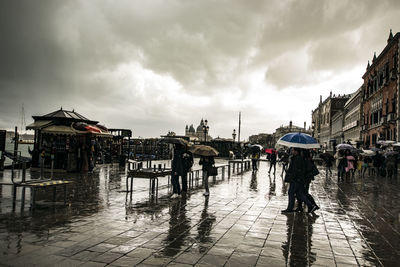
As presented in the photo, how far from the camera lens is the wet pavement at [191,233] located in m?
4.23

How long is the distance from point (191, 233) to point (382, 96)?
36284 mm

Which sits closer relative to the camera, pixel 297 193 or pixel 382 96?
pixel 297 193

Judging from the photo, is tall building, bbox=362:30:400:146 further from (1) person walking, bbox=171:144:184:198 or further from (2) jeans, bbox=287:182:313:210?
(1) person walking, bbox=171:144:184:198

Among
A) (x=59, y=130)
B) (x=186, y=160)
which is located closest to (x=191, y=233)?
(x=186, y=160)

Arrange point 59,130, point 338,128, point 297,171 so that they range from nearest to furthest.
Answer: point 297,171 → point 59,130 → point 338,128

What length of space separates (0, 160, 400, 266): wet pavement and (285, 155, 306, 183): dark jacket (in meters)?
0.89

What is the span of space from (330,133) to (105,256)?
81.2m

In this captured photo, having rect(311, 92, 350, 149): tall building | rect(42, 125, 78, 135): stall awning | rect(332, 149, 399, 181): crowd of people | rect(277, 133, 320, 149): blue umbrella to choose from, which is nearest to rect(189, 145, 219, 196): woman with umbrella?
rect(277, 133, 320, 149): blue umbrella

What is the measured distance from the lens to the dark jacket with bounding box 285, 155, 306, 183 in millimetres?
7629

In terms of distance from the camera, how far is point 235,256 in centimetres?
437

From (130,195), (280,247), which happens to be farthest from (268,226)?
(130,195)

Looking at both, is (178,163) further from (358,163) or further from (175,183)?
(358,163)

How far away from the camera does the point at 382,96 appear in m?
34.5

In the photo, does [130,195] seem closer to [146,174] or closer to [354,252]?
[146,174]
